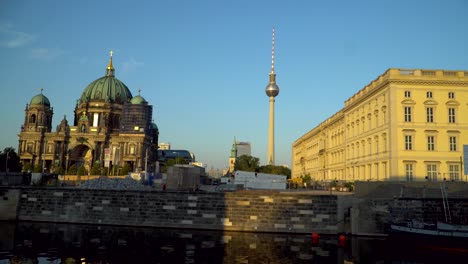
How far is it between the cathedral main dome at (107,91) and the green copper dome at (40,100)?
13854 mm

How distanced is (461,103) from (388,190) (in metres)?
25.8

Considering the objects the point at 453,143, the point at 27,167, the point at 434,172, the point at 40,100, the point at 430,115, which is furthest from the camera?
the point at 40,100

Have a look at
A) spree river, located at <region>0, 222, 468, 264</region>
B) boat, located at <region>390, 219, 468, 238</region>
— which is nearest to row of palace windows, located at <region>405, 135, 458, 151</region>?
boat, located at <region>390, 219, 468, 238</region>

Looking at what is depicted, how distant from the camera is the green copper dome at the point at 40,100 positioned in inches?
5640

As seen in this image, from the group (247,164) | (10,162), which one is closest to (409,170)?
(247,164)

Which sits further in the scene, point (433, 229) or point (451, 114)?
point (451, 114)

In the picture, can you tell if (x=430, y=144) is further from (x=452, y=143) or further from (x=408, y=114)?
(x=408, y=114)

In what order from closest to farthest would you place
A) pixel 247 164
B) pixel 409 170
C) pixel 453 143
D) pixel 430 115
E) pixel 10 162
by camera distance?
pixel 453 143
pixel 409 170
pixel 430 115
pixel 10 162
pixel 247 164

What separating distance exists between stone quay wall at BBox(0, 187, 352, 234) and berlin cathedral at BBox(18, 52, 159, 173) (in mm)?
89556

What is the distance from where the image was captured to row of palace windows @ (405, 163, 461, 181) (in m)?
56.3

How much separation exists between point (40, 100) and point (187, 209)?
123 m

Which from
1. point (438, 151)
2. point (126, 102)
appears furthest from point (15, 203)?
point (126, 102)

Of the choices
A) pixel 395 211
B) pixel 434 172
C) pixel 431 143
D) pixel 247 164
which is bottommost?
pixel 395 211

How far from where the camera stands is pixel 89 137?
14050 centimetres
